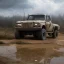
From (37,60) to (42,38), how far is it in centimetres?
773

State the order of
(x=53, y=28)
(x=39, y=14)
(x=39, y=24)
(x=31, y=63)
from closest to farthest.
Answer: (x=31, y=63) → (x=39, y=24) → (x=39, y=14) → (x=53, y=28)

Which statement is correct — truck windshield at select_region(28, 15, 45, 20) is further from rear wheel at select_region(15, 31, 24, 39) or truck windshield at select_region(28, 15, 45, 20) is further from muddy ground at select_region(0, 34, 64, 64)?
muddy ground at select_region(0, 34, 64, 64)

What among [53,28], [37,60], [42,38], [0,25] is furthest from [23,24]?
[0,25]

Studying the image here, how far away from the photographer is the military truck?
16578 mm

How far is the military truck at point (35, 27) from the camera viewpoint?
16.6m

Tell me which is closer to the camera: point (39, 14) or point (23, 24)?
point (23, 24)

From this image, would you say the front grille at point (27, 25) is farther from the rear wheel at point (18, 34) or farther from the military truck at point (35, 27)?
the rear wheel at point (18, 34)

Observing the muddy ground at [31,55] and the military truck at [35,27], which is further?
the military truck at [35,27]

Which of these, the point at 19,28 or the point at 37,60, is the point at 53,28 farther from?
the point at 37,60

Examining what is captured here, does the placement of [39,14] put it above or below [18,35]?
above

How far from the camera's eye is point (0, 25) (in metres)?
37.7

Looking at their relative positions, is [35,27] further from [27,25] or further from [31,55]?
[31,55]

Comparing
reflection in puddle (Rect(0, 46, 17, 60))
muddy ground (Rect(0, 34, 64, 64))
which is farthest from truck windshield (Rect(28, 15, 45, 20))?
reflection in puddle (Rect(0, 46, 17, 60))

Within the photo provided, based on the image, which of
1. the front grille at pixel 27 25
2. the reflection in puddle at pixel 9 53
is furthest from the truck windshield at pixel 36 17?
the reflection in puddle at pixel 9 53
